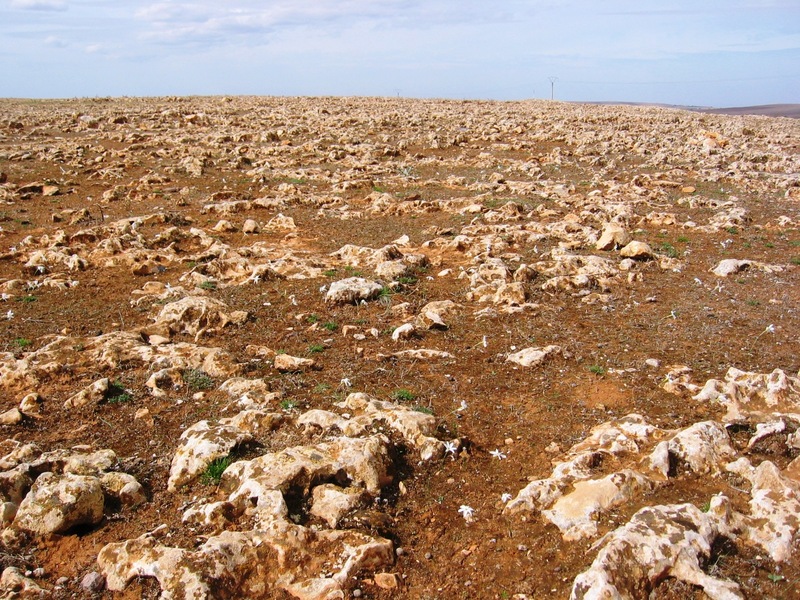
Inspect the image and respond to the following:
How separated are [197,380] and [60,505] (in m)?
3.03

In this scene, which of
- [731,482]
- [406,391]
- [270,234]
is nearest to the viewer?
[731,482]

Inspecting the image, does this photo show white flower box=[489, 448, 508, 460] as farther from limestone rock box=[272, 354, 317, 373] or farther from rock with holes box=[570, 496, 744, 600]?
limestone rock box=[272, 354, 317, 373]

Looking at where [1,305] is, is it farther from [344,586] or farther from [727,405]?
[727,405]

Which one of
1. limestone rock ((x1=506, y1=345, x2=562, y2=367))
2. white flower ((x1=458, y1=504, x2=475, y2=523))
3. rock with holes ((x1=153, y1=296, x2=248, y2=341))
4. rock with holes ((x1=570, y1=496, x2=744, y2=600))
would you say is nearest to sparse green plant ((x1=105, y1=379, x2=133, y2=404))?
rock with holes ((x1=153, y1=296, x2=248, y2=341))

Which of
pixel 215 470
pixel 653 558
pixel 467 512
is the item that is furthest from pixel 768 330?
pixel 215 470

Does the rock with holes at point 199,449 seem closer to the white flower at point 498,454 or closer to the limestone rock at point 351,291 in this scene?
the white flower at point 498,454

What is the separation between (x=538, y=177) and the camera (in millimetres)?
23922

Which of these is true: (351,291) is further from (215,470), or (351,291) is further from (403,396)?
(215,470)

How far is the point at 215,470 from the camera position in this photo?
20.7 feet

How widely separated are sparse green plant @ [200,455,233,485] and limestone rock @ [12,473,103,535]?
3.51 ft

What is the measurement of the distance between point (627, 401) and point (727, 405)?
4.19ft

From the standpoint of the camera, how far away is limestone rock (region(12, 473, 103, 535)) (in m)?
5.55

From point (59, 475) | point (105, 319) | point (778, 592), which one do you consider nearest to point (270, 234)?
point (105, 319)

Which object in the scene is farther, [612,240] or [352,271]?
[612,240]
